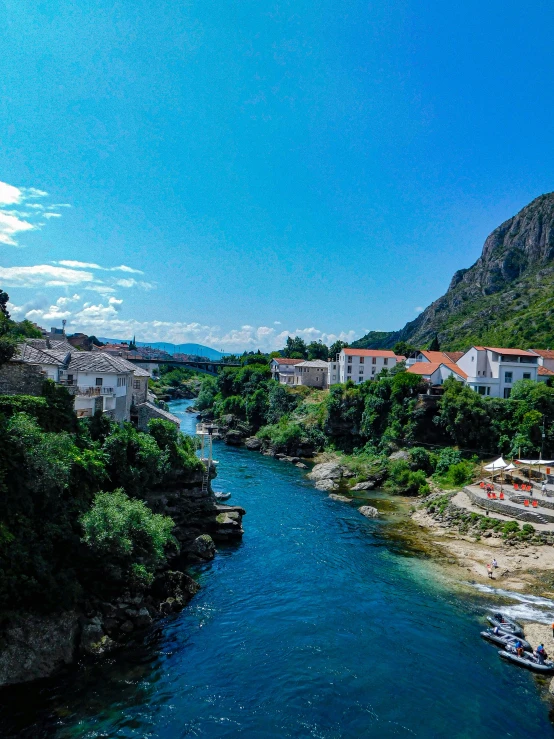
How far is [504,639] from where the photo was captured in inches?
936

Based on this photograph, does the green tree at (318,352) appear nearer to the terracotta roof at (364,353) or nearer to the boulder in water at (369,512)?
the terracotta roof at (364,353)

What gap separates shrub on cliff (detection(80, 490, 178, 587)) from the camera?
2327 centimetres

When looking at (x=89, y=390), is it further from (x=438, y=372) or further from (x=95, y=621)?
(x=438, y=372)

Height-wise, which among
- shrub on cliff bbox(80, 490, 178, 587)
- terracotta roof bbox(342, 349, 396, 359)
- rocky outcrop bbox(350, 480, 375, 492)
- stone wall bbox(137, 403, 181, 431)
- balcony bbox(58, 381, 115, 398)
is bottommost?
rocky outcrop bbox(350, 480, 375, 492)

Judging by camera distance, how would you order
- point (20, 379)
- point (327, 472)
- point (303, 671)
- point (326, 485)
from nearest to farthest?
point (303, 671) → point (20, 379) → point (326, 485) → point (327, 472)

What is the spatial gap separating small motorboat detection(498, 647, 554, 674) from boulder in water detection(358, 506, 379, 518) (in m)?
22.4

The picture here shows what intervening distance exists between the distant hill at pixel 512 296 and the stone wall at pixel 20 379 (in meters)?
101

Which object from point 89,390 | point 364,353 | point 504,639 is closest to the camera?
point 504,639

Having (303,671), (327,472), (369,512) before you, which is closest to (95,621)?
(303,671)

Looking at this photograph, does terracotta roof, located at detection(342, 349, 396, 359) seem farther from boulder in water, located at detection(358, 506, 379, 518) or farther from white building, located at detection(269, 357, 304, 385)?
boulder in water, located at detection(358, 506, 379, 518)

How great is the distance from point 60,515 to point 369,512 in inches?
1184

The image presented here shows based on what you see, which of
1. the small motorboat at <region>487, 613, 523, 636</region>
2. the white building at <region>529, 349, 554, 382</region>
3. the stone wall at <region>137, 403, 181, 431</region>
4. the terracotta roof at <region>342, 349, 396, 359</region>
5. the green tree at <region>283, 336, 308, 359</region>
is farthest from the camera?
the green tree at <region>283, 336, 308, 359</region>

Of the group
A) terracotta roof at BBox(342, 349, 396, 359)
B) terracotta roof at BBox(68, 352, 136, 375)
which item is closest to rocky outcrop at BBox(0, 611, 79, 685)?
terracotta roof at BBox(68, 352, 136, 375)

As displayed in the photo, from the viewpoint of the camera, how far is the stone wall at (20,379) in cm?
2730
